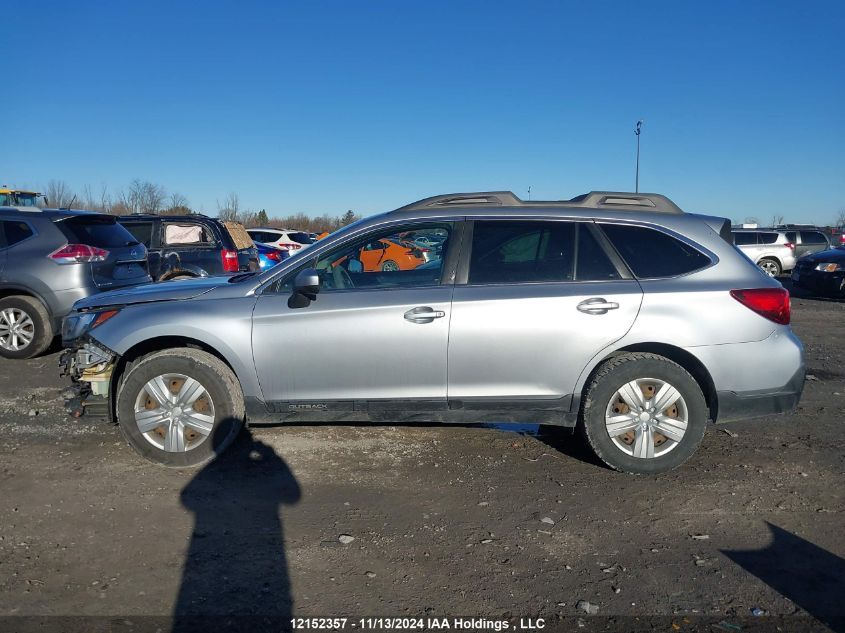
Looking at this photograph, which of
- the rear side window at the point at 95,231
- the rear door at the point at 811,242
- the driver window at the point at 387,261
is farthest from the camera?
the rear door at the point at 811,242

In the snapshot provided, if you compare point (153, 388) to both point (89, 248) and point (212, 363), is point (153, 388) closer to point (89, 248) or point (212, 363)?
point (212, 363)

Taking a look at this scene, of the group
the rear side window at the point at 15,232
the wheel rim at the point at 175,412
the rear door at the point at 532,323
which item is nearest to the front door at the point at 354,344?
the rear door at the point at 532,323

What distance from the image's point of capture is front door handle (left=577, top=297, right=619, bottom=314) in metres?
4.46

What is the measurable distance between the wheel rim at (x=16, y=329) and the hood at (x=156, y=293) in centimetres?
371

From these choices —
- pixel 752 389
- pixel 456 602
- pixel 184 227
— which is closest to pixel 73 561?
pixel 456 602

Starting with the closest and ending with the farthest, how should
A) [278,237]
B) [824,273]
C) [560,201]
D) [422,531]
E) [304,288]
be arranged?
1. [422,531]
2. [304,288]
3. [560,201]
4. [824,273]
5. [278,237]

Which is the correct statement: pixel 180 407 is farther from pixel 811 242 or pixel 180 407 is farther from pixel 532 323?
pixel 811 242

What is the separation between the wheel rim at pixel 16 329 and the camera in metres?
8.10

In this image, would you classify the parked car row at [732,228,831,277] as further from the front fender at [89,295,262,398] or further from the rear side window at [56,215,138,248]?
the front fender at [89,295,262,398]

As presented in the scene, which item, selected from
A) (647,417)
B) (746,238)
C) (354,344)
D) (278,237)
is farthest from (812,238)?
(354,344)

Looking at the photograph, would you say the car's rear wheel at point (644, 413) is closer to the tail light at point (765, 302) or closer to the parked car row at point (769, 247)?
the tail light at point (765, 302)

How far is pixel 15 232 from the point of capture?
8.17 metres

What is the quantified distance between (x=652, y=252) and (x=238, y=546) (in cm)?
321

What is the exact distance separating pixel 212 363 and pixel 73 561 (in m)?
1.53
